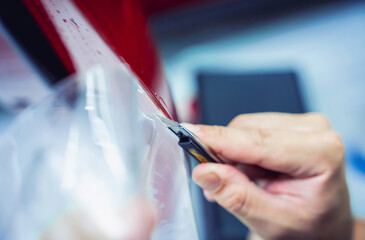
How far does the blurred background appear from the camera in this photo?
79 cm

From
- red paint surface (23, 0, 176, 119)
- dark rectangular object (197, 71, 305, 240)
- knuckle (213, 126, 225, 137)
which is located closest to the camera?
red paint surface (23, 0, 176, 119)

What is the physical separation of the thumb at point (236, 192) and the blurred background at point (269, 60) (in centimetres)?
35

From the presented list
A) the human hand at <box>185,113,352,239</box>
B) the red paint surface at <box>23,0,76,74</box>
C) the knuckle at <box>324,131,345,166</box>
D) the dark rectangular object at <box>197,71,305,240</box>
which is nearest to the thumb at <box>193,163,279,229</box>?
the human hand at <box>185,113,352,239</box>

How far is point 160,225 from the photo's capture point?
1.12 feet

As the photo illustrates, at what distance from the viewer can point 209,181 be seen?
0.35 meters

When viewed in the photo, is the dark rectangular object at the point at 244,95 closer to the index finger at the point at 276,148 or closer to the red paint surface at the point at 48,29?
the index finger at the point at 276,148

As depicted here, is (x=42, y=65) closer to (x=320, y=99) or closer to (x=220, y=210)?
(x=220, y=210)

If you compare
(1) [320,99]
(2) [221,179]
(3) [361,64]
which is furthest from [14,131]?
(3) [361,64]

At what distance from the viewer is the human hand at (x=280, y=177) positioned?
365mm

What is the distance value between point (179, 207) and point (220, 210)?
0.36m

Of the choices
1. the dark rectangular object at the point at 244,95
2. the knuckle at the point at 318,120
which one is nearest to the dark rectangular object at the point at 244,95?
the dark rectangular object at the point at 244,95

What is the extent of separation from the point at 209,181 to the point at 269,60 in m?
0.96

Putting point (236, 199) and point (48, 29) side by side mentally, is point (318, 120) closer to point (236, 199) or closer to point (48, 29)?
point (236, 199)

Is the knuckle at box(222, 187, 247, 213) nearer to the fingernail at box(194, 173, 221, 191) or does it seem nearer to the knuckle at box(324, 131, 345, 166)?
the fingernail at box(194, 173, 221, 191)
